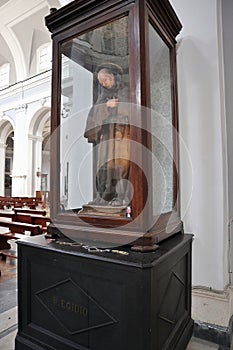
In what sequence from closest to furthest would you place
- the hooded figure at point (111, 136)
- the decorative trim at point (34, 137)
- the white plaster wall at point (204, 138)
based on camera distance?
1. the hooded figure at point (111, 136)
2. the white plaster wall at point (204, 138)
3. the decorative trim at point (34, 137)

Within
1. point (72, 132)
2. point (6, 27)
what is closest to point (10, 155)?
point (6, 27)

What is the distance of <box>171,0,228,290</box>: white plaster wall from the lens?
68.6 inches

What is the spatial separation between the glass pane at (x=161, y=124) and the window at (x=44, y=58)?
31.1ft

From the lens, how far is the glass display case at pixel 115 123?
4.39 ft

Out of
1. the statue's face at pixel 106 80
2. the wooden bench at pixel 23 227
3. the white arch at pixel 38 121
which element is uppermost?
the white arch at pixel 38 121

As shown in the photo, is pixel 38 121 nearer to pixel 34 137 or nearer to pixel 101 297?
pixel 34 137

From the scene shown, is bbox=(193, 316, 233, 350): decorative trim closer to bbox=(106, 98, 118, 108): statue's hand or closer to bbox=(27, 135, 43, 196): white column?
bbox=(106, 98, 118, 108): statue's hand

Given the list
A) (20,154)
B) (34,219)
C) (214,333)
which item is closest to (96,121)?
(214,333)

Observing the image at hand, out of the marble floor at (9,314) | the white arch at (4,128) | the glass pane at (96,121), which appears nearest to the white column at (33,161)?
the white arch at (4,128)

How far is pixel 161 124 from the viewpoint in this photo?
1.68m

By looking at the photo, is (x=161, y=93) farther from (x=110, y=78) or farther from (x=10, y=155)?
(x=10, y=155)

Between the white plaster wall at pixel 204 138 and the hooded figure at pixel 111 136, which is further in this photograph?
the white plaster wall at pixel 204 138

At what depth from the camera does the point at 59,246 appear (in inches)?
54.9

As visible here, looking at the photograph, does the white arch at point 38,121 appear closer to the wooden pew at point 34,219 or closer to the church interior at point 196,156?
the wooden pew at point 34,219
